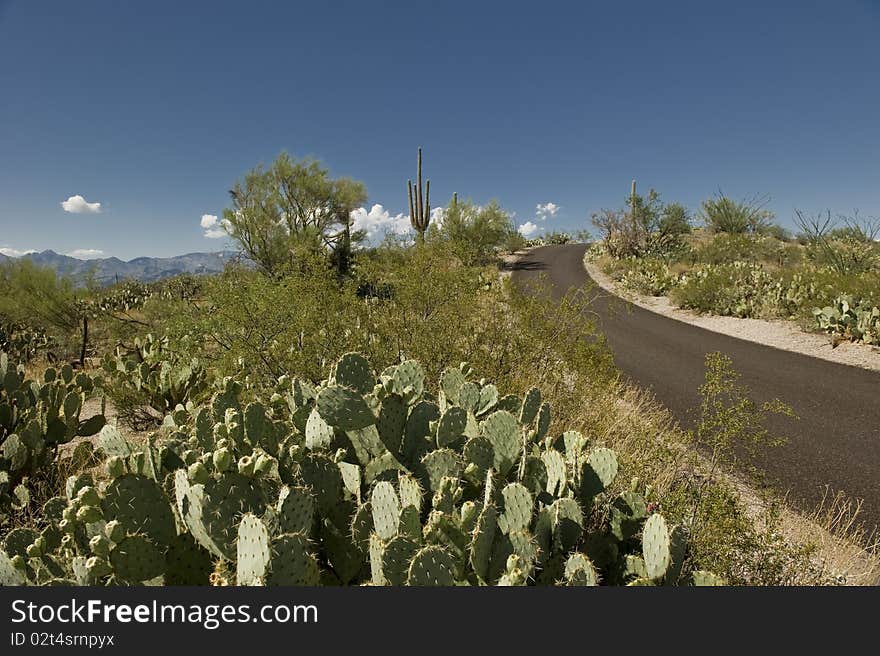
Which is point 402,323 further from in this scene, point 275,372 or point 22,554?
point 22,554

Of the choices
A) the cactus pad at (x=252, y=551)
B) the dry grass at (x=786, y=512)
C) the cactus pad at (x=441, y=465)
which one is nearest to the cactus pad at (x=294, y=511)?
the cactus pad at (x=252, y=551)

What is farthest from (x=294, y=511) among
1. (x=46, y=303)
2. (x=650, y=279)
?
(x=650, y=279)

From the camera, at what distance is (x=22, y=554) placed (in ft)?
7.86

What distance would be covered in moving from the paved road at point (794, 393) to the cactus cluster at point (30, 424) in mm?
6526

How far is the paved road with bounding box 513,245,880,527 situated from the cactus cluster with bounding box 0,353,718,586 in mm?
3571

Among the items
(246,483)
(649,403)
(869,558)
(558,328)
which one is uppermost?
(558,328)

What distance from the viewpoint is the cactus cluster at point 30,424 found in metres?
4.41

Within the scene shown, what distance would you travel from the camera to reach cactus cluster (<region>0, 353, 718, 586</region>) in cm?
193

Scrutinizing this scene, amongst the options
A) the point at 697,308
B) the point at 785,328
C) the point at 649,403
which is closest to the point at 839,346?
the point at 785,328

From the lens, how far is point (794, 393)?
7781 mm

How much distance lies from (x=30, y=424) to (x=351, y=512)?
4200mm

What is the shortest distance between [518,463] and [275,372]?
13.3ft

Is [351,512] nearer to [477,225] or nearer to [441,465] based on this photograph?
[441,465]

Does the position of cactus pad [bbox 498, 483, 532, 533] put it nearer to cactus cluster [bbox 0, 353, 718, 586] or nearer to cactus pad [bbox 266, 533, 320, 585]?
cactus cluster [bbox 0, 353, 718, 586]
